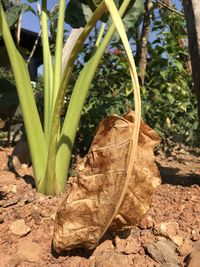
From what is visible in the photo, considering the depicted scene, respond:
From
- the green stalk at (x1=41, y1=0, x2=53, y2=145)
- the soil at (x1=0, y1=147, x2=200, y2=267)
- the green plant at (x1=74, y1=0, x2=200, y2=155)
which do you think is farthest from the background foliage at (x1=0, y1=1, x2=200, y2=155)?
the soil at (x1=0, y1=147, x2=200, y2=267)

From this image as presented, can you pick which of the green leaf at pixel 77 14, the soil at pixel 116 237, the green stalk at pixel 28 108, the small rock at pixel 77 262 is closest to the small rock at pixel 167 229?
the soil at pixel 116 237

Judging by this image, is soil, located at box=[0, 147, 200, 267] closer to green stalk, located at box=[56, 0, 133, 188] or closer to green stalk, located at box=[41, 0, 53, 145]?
green stalk, located at box=[56, 0, 133, 188]

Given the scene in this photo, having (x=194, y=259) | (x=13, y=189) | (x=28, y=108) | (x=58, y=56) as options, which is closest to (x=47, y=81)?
(x=58, y=56)

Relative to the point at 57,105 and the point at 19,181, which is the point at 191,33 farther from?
the point at 19,181

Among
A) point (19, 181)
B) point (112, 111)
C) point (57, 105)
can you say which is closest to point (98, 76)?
point (112, 111)

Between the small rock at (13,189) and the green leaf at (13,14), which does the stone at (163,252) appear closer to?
the small rock at (13,189)

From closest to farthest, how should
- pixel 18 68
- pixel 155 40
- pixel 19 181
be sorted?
1. pixel 18 68
2. pixel 19 181
3. pixel 155 40

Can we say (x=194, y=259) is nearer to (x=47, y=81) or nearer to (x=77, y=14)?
(x=47, y=81)
